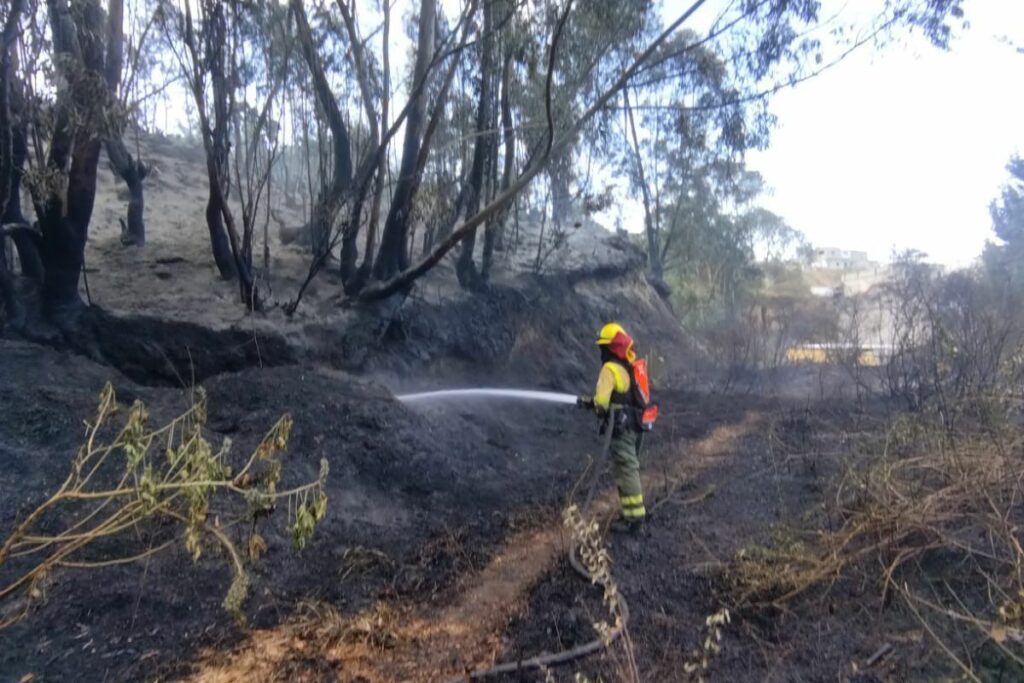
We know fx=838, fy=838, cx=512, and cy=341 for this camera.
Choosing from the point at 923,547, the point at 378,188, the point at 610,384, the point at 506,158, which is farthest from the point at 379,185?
the point at 923,547

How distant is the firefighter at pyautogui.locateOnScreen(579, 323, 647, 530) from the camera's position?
7289 millimetres

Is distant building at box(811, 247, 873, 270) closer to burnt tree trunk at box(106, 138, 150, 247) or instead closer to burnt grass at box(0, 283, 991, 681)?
burnt grass at box(0, 283, 991, 681)

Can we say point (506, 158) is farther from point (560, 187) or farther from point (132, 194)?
point (132, 194)

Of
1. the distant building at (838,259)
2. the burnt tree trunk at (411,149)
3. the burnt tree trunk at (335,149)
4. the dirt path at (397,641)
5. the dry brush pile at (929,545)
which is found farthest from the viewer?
the distant building at (838,259)

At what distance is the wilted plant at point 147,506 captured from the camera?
3646 mm

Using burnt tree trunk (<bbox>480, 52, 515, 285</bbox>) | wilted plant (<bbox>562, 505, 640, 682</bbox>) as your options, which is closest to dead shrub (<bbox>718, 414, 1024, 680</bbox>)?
wilted plant (<bbox>562, 505, 640, 682</bbox>)

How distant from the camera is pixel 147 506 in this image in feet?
11.6

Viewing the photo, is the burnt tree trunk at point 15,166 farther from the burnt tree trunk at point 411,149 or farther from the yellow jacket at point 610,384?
the yellow jacket at point 610,384

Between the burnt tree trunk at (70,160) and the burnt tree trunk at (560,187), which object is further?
the burnt tree trunk at (560,187)

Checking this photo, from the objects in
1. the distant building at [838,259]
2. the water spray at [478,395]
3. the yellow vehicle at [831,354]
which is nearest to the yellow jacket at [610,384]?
the water spray at [478,395]

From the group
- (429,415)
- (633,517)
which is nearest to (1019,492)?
(633,517)

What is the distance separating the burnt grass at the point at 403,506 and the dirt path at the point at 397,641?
0.12 meters

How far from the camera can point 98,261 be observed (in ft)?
41.8

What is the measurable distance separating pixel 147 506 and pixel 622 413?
455 cm
